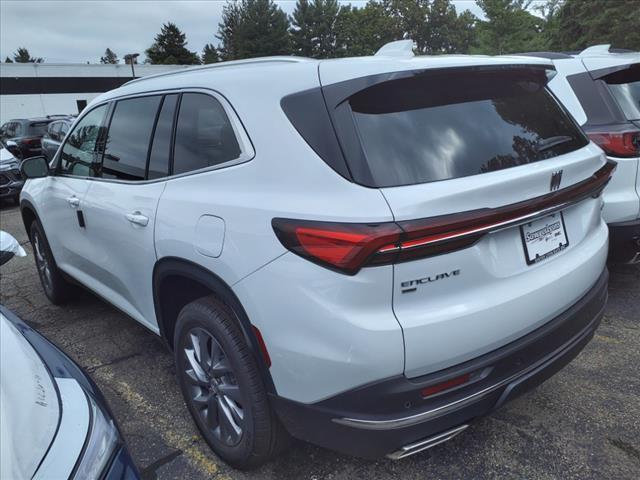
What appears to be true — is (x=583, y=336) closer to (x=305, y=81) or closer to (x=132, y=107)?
(x=305, y=81)

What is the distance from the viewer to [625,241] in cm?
355

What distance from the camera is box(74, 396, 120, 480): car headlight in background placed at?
1396mm

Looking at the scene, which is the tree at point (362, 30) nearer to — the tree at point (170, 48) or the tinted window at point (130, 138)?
the tree at point (170, 48)

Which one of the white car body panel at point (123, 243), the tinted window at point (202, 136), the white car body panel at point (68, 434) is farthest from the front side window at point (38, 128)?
the white car body panel at point (68, 434)

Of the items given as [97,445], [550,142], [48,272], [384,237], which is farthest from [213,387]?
[48,272]

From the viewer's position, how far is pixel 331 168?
5.82 feet

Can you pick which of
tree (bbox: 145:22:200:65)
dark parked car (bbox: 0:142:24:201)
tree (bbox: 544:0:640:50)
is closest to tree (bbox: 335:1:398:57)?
tree (bbox: 145:22:200:65)

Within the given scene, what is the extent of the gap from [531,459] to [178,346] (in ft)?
5.87

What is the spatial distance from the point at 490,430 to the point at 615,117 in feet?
8.43

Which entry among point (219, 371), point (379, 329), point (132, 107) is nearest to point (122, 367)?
point (219, 371)

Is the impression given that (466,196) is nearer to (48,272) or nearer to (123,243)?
(123,243)

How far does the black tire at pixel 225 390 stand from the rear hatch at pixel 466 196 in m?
0.72

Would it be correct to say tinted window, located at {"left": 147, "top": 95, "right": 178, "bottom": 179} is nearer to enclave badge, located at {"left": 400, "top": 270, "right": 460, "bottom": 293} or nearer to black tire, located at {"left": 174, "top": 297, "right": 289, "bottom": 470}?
black tire, located at {"left": 174, "top": 297, "right": 289, "bottom": 470}

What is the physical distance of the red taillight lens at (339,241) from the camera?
5.36 ft
